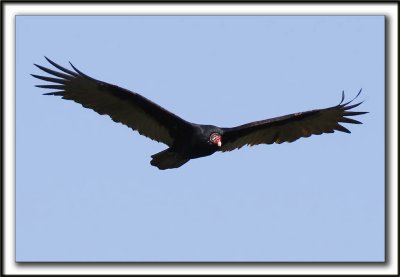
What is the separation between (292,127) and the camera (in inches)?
486

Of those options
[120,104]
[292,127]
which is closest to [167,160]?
[120,104]

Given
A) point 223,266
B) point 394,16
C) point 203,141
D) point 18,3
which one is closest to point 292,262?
point 223,266

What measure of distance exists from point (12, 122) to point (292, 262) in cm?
366

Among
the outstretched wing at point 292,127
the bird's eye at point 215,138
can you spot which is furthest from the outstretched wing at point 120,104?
the outstretched wing at point 292,127

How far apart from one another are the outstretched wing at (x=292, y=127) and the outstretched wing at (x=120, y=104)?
0.86 meters

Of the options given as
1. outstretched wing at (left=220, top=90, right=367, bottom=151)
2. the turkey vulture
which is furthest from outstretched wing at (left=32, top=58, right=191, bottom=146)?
outstretched wing at (left=220, top=90, right=367, bottom=151)

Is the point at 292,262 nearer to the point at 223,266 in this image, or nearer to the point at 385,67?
the point at 223,266

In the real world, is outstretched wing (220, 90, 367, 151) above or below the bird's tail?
above

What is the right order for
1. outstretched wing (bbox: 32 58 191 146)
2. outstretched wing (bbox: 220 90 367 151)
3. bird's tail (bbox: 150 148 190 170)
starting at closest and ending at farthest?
outstretched wing (bbox: 32 58 191 146) → bird's tail (bbox: 150 148 190 170) → outstretched wing (bbox: 220 90 367 151)

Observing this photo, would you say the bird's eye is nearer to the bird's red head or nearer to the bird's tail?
the bird's red head

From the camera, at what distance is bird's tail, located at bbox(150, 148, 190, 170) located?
1147 cm

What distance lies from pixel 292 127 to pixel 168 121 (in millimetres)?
1929

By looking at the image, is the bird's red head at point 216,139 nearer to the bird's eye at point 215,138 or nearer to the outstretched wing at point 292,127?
the bird's eye at point 215,138

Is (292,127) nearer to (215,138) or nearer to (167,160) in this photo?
(215,138)
